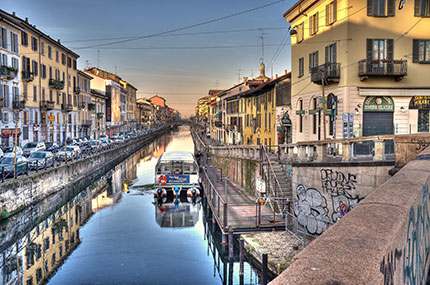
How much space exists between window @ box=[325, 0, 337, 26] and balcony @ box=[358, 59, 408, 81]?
362 cm

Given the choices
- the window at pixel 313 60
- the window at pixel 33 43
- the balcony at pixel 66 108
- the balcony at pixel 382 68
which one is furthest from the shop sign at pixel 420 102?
the balcony at pixel 66 108

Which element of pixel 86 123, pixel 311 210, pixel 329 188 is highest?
pixel 86 123

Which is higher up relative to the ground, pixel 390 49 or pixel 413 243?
pixel 390 49

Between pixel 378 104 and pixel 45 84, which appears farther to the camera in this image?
pixel 45 84

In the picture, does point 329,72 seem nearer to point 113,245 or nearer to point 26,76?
point 113,245

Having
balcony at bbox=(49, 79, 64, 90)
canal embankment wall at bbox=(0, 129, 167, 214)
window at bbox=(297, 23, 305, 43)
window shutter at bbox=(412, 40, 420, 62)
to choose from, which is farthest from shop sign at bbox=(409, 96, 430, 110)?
balcony at bbox=(49, 79, 64, 90)

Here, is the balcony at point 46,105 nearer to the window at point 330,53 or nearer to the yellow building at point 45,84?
the yellow building at point 45,84

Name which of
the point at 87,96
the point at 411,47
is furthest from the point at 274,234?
the point at 87,96

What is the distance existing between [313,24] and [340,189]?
688 inches

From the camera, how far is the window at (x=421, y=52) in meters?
23.3

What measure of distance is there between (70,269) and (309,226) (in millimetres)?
10289

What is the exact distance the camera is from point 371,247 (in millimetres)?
2705

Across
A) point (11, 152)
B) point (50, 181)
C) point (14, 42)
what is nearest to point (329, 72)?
point (50, 181)

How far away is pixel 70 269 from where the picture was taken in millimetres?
16453
